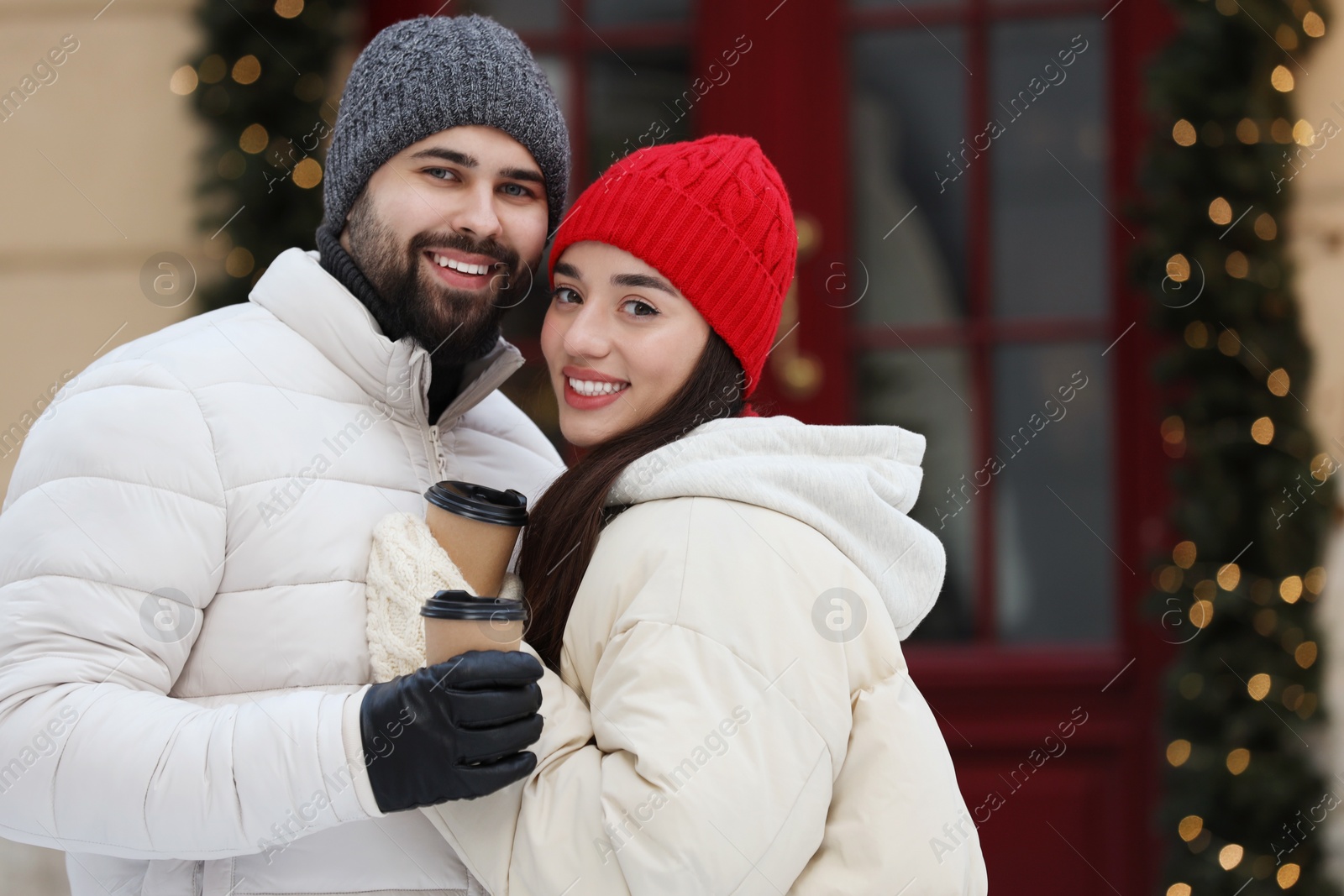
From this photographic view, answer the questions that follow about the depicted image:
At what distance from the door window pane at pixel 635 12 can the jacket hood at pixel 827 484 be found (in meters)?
2.29

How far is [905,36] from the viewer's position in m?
3.46

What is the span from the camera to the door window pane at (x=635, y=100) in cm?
357

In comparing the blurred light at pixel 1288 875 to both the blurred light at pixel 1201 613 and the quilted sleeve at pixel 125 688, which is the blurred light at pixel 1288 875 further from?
the quilted sleeve at pixel 125 688

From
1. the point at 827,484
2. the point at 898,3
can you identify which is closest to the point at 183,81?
the point at 898,3

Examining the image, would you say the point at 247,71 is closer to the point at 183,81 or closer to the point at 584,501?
the point at 183,81

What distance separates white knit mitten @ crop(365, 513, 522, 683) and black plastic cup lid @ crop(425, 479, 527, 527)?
0.17ft

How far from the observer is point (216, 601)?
4.79 feet

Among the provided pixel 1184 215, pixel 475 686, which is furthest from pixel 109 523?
pixel 1184 215

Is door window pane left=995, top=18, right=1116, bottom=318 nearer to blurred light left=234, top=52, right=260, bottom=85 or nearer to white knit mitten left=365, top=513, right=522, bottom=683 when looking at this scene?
blurred light left=234, top=52, right=260, bottom=85

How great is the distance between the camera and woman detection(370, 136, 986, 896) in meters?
1.31

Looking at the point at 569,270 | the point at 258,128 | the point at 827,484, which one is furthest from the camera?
the point at 258,128

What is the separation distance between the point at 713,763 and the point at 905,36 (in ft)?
8.89

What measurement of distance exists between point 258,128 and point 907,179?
183cm

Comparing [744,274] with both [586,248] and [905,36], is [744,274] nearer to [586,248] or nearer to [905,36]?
[586,248]
